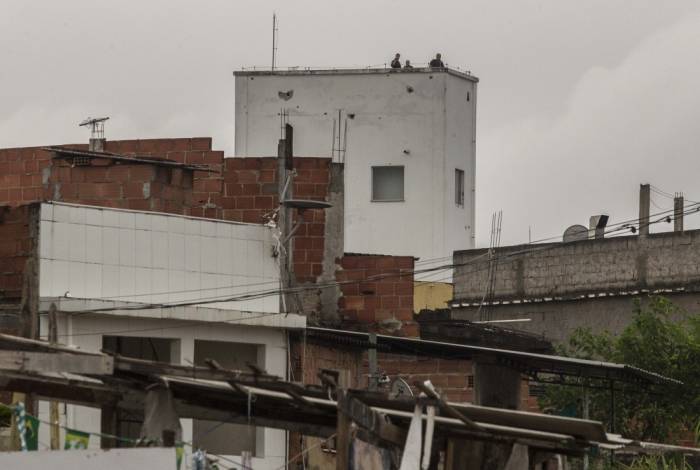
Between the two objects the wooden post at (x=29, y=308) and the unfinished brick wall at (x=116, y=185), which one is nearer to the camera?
the wooden post at (x=29, y=308)

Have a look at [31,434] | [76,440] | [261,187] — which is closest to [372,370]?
[261,187]

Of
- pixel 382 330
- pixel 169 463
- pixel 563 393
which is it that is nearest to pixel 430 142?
pixel 563 393

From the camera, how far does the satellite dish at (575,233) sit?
45875 millimetres

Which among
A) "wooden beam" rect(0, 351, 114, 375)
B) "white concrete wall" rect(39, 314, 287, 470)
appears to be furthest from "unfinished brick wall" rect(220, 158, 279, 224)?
"wooden beam" rect(0, 351, 114, 375)

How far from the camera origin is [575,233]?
Answer: 46062 mm

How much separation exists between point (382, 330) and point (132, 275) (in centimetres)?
452

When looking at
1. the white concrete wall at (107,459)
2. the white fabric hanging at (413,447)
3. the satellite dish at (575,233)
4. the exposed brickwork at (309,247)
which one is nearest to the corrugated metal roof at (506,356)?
the exposed brickwork at (309,247)

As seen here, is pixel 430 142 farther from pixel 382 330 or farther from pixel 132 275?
pixel 132 275

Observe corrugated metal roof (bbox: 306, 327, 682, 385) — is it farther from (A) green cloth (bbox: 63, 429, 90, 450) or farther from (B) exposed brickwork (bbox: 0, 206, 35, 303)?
(A) green cloth (bbox: 63, 429, 90, 450)

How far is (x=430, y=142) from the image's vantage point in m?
52.3

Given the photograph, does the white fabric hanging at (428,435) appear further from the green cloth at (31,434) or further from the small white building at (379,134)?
the small white building at (379,134)

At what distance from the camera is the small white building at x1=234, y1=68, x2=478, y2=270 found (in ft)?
170

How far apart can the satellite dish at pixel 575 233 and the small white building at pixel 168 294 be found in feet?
79.0

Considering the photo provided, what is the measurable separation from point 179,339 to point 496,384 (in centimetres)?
395
